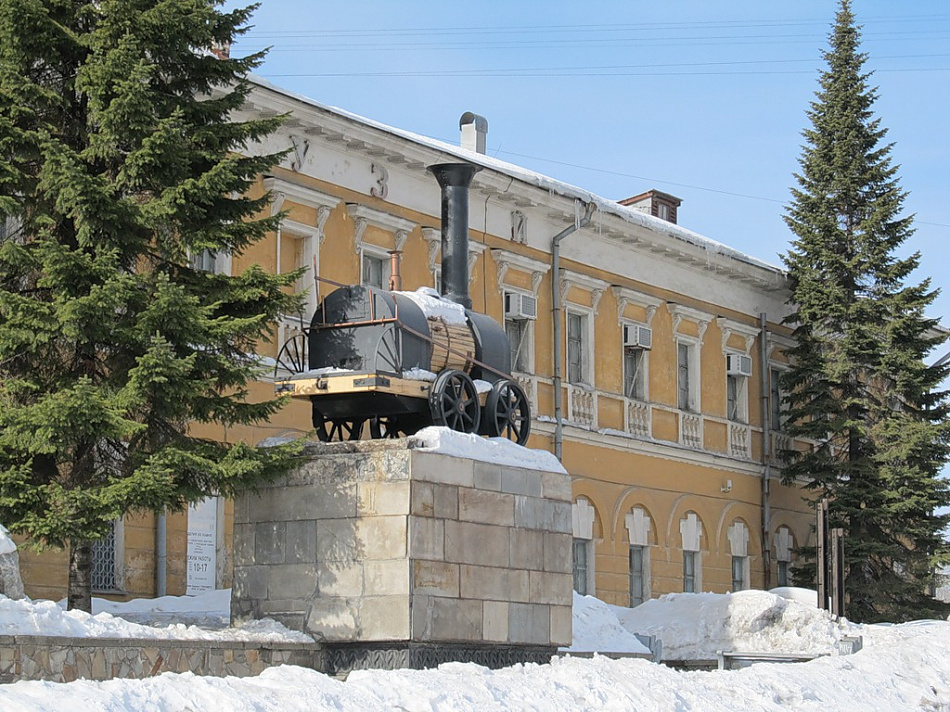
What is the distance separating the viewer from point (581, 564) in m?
30.3

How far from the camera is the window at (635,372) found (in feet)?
106

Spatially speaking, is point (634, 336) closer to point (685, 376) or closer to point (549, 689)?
point (685, 376)

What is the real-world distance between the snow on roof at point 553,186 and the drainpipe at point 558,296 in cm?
32

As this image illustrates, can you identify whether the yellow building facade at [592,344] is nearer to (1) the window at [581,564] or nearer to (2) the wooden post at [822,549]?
(1) the window at [581,564]

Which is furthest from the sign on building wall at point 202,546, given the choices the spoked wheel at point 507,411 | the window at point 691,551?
the window at point 691,551

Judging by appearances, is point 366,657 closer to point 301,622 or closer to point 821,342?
point 301,622

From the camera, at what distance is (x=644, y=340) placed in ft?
106

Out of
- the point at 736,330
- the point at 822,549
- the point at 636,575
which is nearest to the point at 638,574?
the point at 636,575

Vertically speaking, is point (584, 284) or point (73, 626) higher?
point (584, 284)

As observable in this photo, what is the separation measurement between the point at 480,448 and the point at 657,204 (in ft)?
79.6

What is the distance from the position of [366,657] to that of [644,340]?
1799 cm

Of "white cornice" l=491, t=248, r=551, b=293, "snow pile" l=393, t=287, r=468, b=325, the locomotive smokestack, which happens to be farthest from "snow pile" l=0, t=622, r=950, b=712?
"white cornice" l=491, t=248, r=551, b=293

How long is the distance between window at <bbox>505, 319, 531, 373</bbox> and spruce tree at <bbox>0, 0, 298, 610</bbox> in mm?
13885

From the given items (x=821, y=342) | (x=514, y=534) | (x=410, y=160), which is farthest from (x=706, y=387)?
(x=514, y=534)
